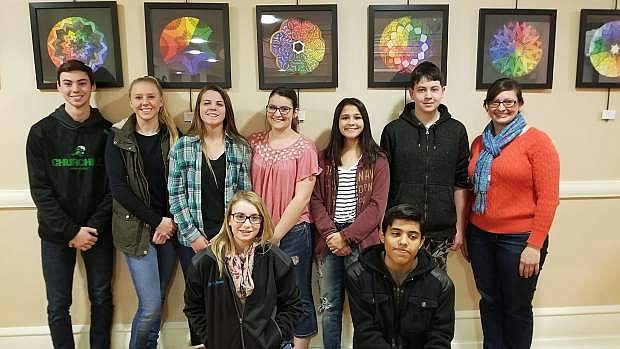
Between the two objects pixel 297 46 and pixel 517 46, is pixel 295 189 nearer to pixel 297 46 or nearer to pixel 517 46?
pixel 297 46

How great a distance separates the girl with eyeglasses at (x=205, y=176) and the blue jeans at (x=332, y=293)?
0.55 metres

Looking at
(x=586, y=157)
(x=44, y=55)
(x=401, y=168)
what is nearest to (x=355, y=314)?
(x=401, y=168)

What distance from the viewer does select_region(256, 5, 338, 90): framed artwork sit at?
248cm

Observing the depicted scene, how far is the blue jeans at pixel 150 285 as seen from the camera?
233 centimetres

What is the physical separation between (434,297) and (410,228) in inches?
11.0

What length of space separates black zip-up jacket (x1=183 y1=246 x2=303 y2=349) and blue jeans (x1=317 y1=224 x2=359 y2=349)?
1.47 ft

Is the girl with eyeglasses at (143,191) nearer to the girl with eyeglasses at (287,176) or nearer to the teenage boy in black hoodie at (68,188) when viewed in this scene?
the teenage boy in black hoodie at (68,188)

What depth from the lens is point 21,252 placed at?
259 centimetres

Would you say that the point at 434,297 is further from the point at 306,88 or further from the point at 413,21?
the point at 413,21

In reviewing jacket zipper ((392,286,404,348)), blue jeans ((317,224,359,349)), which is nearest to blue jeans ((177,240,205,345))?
blue jeans ((317,224,359,349))

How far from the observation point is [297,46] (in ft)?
8.21

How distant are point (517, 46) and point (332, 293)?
1.64 m

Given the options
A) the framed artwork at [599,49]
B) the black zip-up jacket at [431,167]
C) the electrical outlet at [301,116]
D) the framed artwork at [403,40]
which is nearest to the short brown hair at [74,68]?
the electrical outlet at [301,116]

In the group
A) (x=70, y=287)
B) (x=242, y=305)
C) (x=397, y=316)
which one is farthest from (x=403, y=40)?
(x=70, y=287)
